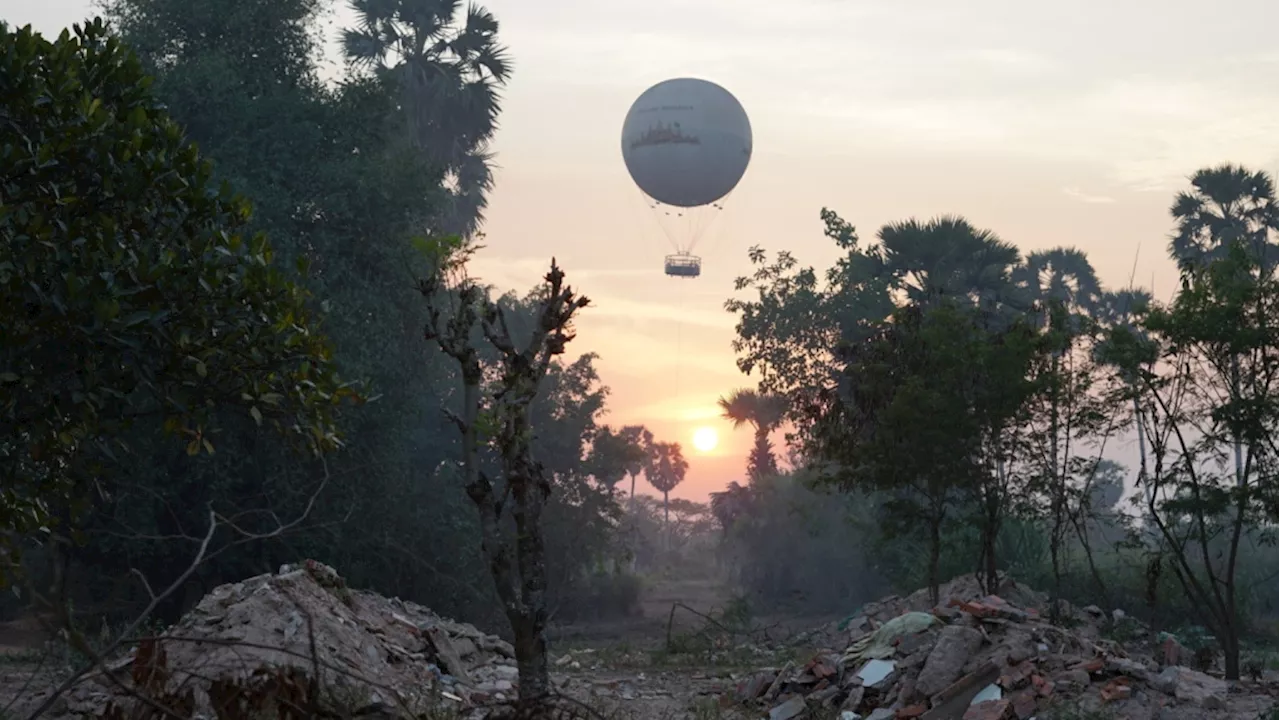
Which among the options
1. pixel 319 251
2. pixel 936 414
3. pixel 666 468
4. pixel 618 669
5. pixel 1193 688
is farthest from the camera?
pixel 666 468

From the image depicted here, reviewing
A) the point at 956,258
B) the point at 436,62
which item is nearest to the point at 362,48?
the point at 436,62

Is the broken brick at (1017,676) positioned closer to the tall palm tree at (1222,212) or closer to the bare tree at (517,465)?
the bare tree at (517,465)

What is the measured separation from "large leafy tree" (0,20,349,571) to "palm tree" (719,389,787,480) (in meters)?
45.9

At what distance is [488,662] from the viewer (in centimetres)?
2038

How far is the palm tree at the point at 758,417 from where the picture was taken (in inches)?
2270

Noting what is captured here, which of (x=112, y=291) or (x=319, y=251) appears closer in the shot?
(x=112, y=291)

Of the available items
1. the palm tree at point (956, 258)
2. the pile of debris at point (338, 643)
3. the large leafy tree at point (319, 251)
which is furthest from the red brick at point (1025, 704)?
the palm tree at point (956, 258)

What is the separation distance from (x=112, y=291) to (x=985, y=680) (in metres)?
10.7

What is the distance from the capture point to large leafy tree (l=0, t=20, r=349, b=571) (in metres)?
9.38

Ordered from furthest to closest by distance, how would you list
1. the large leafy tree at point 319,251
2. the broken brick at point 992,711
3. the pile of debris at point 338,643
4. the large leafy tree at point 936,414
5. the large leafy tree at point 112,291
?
1. the large leafy tree at point 319,251
2. the large leafy tree at point 936,414
3. the broken brick at point 992,711
4. the pile of debris at point 338,643
5. the large leafy tree at point 112,291

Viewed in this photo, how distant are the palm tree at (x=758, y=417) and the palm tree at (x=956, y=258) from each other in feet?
46.7

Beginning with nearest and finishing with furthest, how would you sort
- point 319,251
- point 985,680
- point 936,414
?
point 985,680 < point 936,414 < point 319,251

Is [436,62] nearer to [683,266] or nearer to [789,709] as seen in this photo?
[683,266]

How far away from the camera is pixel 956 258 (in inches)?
1626
